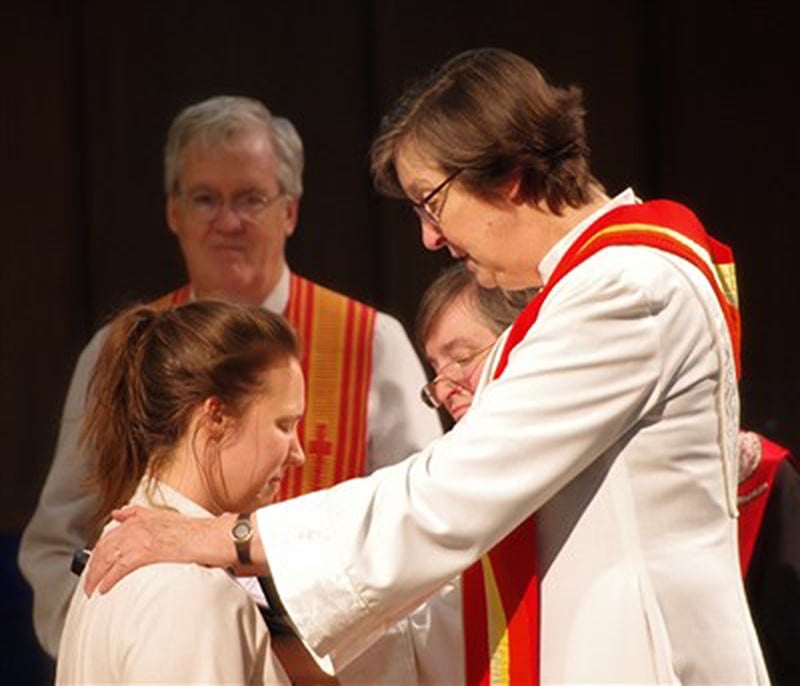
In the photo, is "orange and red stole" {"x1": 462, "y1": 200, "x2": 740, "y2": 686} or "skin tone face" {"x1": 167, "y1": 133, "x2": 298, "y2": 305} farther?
"skin tone face" {"x1": 167, "y1": 133, "x2": 298, "y2": 305}

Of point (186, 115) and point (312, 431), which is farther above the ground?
point (186, 115)

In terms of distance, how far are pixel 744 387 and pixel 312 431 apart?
128 centimetres

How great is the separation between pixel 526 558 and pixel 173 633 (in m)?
0.54

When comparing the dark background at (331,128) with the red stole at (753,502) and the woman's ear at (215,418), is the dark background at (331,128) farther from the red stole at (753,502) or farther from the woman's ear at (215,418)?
the woman's ear at (215,418)

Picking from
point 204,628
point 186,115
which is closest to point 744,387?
point 186,115

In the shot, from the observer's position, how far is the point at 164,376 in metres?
3.66

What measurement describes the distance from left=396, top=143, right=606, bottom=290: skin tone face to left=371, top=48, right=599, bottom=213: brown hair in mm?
15

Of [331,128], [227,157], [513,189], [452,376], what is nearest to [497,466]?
[513,189]

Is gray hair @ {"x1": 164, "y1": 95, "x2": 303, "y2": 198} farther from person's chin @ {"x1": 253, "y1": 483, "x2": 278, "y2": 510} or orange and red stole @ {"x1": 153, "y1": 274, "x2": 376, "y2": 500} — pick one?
person's chin @ {"x1": 253, "y1": 483, "x2": 278, "y2": 510}

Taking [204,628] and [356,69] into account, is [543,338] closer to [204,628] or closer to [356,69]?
[204,628]

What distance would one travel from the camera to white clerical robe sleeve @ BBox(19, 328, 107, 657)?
5.02m

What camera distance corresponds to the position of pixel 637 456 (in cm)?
336

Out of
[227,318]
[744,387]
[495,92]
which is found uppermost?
[495,92]

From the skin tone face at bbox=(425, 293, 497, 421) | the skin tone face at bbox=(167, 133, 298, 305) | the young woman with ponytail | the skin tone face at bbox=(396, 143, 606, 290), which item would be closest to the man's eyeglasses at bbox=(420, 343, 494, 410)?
the skin tone face at bbox=(425, 293, 497, 421)
